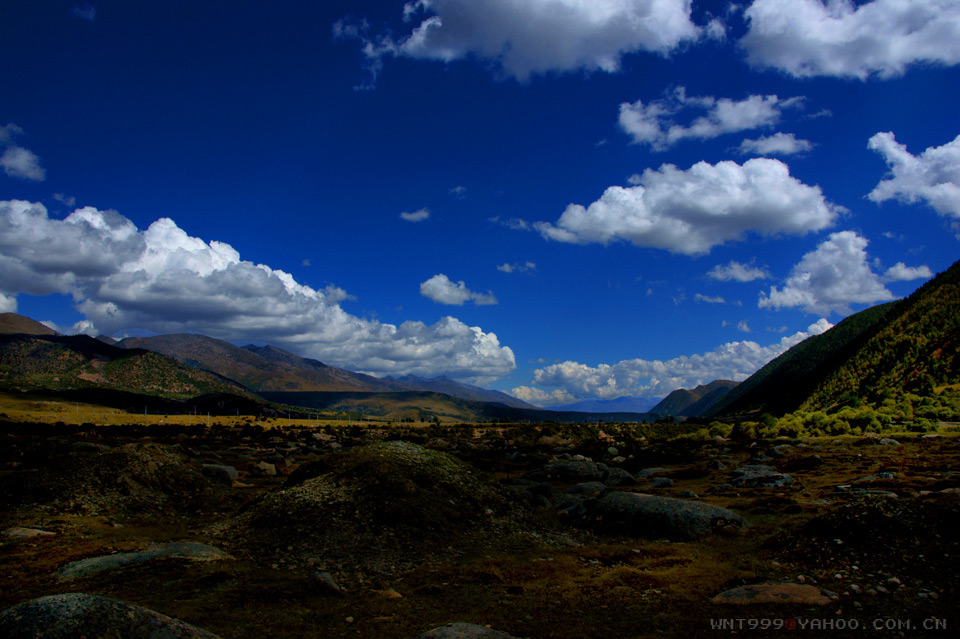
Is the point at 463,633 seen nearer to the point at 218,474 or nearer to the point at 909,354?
the point at 218,474

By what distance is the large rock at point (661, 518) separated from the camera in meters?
19.7

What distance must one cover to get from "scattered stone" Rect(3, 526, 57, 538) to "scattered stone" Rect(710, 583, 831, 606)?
77.7ft

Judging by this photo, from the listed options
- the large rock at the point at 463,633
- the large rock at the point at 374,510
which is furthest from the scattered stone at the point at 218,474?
the large rock at the point at 463,633

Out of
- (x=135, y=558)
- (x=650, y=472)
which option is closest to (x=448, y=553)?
(x=135, y=558)

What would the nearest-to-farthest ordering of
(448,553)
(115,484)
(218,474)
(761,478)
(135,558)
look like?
Answer: (135,558) < (448,553) < (115,484) < (218,474) < (761,478)

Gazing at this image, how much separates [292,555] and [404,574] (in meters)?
4.19

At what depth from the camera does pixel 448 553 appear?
689 inches

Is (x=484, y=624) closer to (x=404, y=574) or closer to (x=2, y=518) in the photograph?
(x=404, y=574)

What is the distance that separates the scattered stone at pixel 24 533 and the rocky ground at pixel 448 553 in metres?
0.08

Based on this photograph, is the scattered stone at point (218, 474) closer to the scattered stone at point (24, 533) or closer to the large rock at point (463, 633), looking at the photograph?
the scattered stone at point (24, 533)

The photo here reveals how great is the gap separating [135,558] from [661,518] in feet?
63.9

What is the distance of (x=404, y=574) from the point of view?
15.5 m

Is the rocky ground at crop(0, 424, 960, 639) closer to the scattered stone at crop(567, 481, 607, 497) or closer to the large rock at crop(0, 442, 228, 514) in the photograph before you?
the large rock at crop(0, 442, 228, 514)

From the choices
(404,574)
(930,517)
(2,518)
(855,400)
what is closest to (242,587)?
(404,574)
